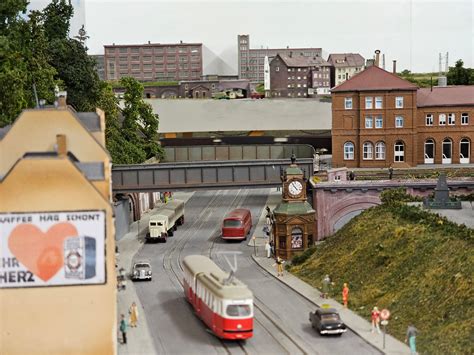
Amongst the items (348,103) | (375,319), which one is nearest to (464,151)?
(348,103)

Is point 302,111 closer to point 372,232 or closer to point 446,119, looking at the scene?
point 446,119

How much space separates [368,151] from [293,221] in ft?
88.5

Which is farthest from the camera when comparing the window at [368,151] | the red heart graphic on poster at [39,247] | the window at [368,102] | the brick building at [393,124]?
the window at [368,151]

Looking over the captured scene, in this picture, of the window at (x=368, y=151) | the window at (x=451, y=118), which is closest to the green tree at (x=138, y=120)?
the window at (x=368, y=151)

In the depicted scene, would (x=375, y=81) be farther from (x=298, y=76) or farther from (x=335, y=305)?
(x=298, y=76)

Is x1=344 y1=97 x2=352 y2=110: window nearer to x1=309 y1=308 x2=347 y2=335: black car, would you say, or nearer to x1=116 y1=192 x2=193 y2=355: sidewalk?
x1=116 y1=192 x2=193 y2=355: sidewalk

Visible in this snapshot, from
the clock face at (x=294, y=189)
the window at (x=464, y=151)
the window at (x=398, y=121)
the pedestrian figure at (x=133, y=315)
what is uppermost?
the window at (x=398, y=121)

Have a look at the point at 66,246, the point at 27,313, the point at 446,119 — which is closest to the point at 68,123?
the point at 66,246

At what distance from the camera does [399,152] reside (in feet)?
297

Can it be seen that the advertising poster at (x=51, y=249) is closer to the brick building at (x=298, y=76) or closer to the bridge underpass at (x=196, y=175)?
the bridge underpass at (x=196, y=175)

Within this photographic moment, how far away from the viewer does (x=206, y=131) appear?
130 m

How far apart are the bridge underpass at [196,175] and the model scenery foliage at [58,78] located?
11.5 m

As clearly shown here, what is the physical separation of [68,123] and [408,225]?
28514 millimetres

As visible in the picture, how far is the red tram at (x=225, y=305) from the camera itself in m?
39.8
